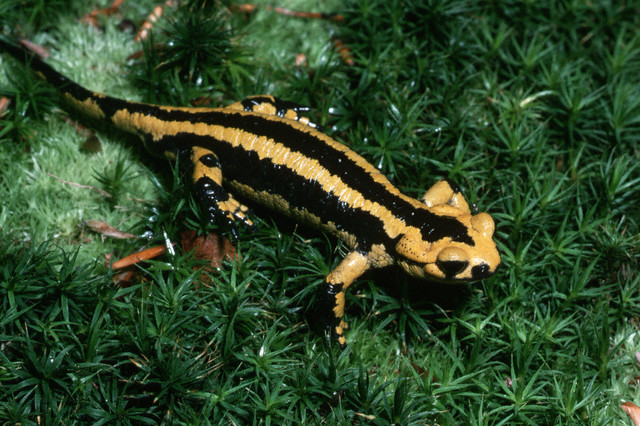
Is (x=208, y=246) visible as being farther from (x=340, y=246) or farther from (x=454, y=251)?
(x=454, y=251)

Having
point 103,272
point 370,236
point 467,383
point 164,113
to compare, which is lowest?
point 467,383

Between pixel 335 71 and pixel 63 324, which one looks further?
pixel 335 71

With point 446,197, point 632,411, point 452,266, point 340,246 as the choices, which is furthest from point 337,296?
point 632,411

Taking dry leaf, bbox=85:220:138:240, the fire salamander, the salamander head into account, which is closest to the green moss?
dry leaf, bbox=85:220:138:240

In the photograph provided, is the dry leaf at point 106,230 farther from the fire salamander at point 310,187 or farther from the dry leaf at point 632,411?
the dry leaf at point 632,411

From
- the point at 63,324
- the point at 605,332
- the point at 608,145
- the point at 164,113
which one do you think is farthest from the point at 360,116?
the point at 63,324

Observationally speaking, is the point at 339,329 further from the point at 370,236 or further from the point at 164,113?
the point at 164,113

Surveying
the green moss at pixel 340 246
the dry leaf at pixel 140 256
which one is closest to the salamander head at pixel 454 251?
the green moss at pixel 340 246
